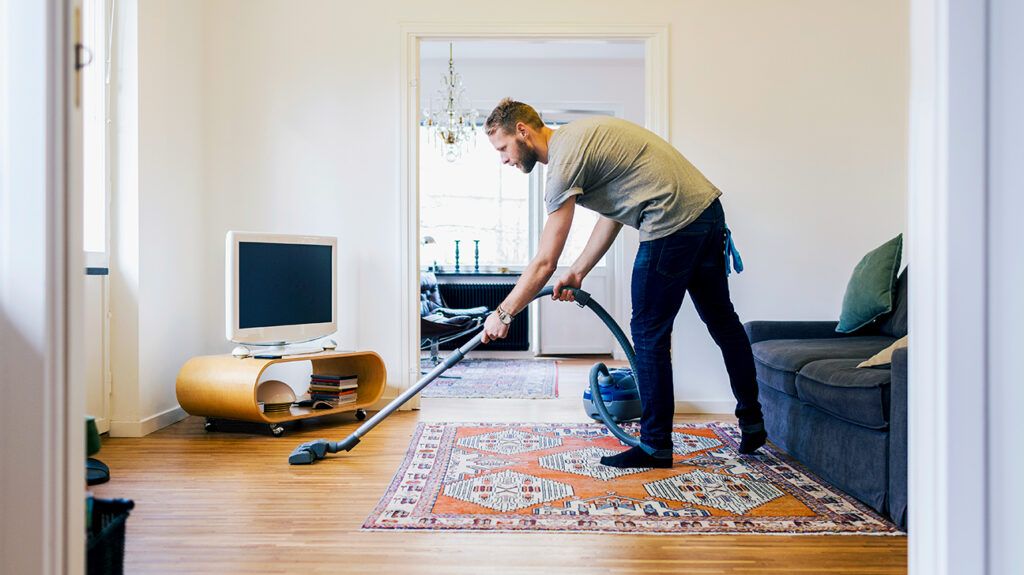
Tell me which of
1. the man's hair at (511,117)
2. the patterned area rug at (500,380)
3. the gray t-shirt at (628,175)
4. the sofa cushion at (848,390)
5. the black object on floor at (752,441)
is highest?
the man's hair at (511,117)

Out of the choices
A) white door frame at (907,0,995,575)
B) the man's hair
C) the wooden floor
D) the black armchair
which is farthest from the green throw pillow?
the black armchair

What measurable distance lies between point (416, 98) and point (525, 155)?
4.68ft

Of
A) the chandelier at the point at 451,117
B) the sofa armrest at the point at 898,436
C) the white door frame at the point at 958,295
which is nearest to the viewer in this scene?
the white door frame at the point at 958,295

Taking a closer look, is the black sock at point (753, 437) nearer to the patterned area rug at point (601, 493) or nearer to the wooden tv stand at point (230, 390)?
the patterned area rug at point (601, 493)

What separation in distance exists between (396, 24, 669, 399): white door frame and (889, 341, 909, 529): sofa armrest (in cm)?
210

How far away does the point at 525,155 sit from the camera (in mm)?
2693

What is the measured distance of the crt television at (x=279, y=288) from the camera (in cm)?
329

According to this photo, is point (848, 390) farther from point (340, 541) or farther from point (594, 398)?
point (340, 541)

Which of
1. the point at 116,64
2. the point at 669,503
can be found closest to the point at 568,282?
the point at 669,503

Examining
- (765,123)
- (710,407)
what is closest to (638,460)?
(710,407)

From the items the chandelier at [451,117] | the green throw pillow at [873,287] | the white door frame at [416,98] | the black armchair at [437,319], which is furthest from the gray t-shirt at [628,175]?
the chandelier at [451,117]

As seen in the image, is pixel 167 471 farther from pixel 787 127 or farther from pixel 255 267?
pixel 787 127

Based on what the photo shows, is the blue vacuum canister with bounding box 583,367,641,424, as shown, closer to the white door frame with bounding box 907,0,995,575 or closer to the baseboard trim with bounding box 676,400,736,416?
the baseboard trim with bounding box 676,400,736,416

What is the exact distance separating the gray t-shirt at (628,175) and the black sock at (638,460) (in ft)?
2.38
